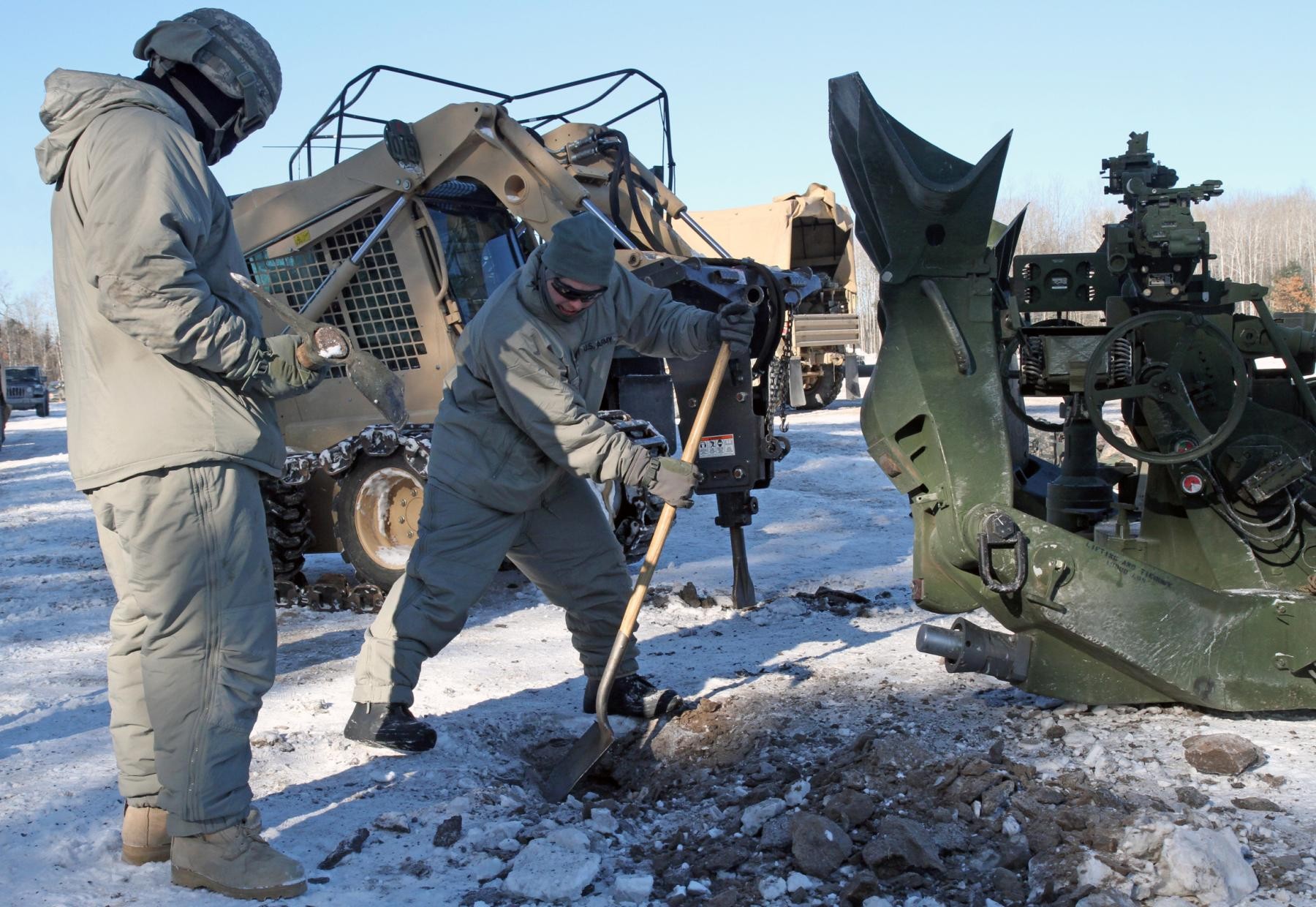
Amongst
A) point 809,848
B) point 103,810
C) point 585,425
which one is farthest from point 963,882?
point 103,810

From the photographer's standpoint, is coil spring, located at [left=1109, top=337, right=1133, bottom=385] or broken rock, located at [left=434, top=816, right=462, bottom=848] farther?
coil spring, located at [left=1109, top=337, right=1133, bottom=385]

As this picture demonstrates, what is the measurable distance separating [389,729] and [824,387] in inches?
581

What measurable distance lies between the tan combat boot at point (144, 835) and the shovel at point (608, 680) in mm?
1285

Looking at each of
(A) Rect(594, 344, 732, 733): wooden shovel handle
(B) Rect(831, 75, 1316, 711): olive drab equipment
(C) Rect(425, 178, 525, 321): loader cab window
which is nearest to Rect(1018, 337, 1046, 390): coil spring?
(B) Rect(831, 75, 1316, 711): olive drab equipment

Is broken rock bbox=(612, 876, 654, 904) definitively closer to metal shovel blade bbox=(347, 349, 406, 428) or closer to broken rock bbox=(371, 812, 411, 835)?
broken rock bbox=(371, 812, 411, 835)

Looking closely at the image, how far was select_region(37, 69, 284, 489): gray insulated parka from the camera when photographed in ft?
9.54

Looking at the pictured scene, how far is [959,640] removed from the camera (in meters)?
4.13

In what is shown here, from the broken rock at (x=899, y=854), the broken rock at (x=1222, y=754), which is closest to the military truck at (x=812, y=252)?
the broken rock at (x=1222, y=754)

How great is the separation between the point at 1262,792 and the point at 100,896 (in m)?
3.29

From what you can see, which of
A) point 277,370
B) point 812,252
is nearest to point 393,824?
point 277,370

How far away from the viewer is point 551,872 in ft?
10.6

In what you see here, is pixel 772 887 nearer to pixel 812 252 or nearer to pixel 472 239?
pixel 472 239

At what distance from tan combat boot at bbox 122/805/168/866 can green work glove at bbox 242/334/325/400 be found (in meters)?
1.19

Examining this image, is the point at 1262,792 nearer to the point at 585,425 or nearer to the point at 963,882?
the point at 963,882
